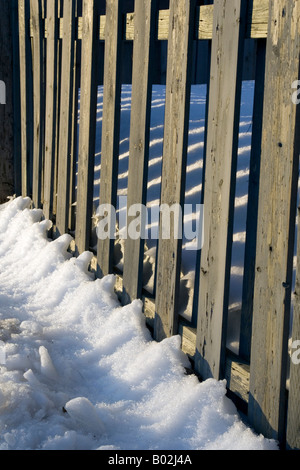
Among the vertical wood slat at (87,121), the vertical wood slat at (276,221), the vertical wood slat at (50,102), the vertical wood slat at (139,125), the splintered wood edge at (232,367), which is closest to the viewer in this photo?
the vertical wood slat at (276,221)

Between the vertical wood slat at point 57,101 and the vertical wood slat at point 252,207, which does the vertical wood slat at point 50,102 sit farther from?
the vertical wood slat at point 252,207

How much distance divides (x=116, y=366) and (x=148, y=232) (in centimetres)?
109

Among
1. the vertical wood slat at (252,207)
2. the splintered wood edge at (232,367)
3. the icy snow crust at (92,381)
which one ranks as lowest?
the icy snow crust at (92,381)

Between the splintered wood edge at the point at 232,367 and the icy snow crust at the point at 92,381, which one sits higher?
the splintered wood edge at the point at 232,367

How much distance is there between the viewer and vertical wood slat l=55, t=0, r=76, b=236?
454 centimetres

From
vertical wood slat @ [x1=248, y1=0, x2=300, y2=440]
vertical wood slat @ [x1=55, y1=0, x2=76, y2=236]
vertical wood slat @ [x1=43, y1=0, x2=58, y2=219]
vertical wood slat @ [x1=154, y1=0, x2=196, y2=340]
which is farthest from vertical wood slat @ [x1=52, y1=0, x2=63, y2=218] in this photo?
vertical wood slat @ [x1=248, y1=0, x2=300, y2=440]

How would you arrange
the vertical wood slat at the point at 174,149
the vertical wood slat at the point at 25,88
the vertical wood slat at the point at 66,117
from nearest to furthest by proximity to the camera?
the vertical wood slat at the point at 174,149
the vertical wood slat at the point at 66,117
the vertical wood slat at the point at 25,88

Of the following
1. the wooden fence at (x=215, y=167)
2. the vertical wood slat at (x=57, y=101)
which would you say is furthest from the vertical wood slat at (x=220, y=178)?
the vertical wood slat at (x=57, y=101)

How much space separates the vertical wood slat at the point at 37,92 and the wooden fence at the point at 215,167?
0.34 m

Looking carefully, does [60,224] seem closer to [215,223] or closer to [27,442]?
[215,223]

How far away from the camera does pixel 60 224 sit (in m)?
4.89

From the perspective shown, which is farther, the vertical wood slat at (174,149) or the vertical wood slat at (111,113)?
the vertical wood slat at (111,113)

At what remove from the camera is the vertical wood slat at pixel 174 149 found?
3164 millimetres
